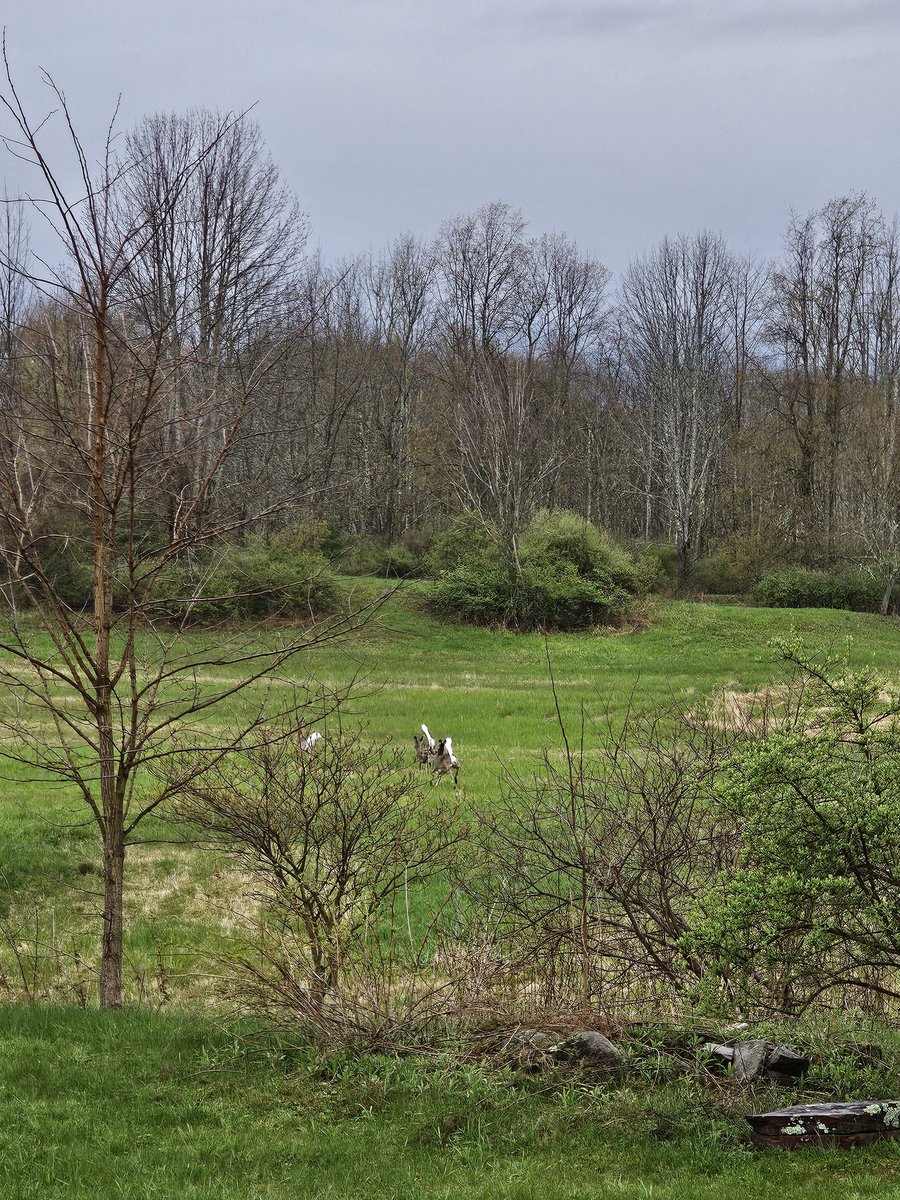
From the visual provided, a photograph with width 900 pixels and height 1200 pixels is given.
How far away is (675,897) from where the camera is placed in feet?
26.3

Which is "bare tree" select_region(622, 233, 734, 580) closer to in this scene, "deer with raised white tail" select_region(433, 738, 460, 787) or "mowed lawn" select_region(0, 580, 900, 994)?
"mowed lawn" select_region(0, 580, 900, 994)

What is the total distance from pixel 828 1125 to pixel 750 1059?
1.97 ft

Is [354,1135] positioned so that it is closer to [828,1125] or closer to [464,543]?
[828,1125]

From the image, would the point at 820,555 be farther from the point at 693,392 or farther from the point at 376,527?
the point at 376,527

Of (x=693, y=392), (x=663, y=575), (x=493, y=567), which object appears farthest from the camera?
(x=693, y=392)

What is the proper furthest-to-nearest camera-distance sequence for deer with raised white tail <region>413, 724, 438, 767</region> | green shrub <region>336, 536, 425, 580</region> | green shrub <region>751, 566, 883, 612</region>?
1. green shrub <region>751, 566, 883, 612</region>
2. green shrub <region>336, 536, 425, 580</region>
3. deer with raised white tail <region>413, 724, 438, 767</region>

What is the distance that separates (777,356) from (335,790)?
→ 4664 centimetres

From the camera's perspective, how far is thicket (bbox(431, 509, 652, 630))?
32.9 meters

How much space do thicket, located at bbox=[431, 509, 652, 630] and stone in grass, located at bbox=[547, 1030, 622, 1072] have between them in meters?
26.5

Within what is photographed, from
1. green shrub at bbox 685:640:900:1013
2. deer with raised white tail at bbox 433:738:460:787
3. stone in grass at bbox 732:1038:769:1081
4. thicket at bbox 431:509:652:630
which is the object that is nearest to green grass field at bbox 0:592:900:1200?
stone in grass at bbox 732:1038:769:1081

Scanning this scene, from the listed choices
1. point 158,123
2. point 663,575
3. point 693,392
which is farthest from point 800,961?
point 693,392

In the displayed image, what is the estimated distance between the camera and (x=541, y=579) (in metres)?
32.9

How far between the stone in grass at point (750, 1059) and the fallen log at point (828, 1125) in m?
0.49

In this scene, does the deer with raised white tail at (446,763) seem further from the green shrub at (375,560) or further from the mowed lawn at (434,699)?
the green shrub at (375,560)
